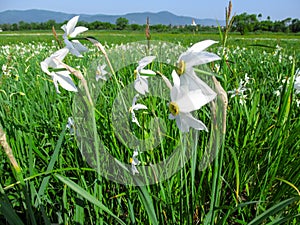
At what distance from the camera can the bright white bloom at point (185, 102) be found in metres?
0.47

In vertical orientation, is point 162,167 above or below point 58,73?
below

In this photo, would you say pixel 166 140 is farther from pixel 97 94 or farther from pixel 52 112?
pixel 52 112

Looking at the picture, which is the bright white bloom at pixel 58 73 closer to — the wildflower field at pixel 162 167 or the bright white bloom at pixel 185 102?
the wildflower field at pixel 162 167

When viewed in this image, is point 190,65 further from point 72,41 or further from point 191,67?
point 72,41

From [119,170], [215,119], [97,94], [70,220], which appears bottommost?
[70,220]

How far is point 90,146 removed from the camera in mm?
1081

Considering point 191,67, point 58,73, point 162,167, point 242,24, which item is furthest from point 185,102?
point 242,24

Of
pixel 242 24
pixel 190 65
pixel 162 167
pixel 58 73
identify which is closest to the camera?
pixel 190 65

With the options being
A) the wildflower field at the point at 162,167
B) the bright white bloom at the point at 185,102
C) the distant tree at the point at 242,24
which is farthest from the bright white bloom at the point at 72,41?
the distant tree at the point at 242,24

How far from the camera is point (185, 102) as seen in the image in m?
0.49

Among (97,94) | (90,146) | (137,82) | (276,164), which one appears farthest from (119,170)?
(97,94)

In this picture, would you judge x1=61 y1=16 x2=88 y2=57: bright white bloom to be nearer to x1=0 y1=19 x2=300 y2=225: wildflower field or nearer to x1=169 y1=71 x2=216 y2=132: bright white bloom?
x1=0 y1=19 x2=300 y2=225: wildflower field

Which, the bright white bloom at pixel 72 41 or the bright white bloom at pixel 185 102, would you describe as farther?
the bright white bloom at pixel 72 41

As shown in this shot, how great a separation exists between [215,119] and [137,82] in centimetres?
26
